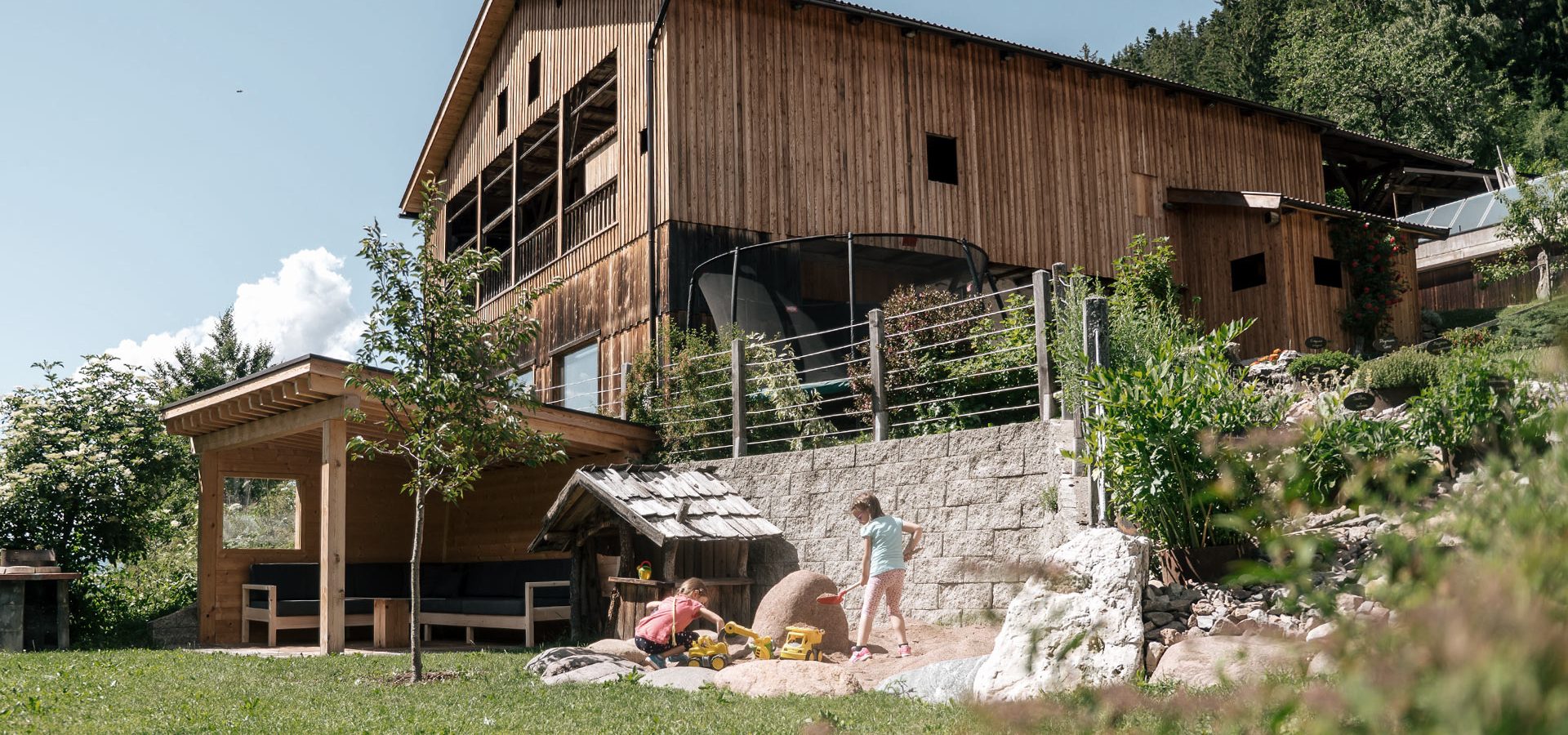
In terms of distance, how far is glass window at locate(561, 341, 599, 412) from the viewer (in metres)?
17.3

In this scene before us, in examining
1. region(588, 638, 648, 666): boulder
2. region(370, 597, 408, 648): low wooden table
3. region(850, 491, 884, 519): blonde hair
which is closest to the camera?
region(850, 491, 884, 519): blonde hair

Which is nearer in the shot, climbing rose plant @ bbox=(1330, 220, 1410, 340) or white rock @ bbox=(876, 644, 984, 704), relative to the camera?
white rock @ bbox=(876, 644, 984, 704)

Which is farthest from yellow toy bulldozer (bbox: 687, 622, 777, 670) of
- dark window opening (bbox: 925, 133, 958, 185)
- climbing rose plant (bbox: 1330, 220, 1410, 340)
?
climbing rose plant (bbox: 1330, 220, 1410, 340)

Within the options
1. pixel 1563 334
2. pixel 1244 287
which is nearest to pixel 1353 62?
pixel 1244 287

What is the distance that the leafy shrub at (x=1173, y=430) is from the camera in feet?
24.5

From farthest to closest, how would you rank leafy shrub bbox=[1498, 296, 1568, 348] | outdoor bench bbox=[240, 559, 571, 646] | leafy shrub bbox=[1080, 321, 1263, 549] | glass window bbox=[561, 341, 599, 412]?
glass window bbox=[561, 341, 599, 412] < leafy shrub bbox=[1498, 296, 1568, 348] < outdoor bench bbox=[240, 559, 571, 646] < leafy shrub bbox=[1080, 321, 1263, 549]

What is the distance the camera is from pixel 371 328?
29.9 ft

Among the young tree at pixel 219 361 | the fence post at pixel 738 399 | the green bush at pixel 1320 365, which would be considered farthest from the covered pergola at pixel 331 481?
the young tree at pixel 219 361

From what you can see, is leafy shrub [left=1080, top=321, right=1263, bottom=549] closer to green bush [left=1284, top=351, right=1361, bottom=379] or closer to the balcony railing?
green bush [left=1284, top=351, right=1361, bottom=379]

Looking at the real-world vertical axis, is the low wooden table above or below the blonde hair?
below

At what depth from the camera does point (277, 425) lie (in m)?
12.8

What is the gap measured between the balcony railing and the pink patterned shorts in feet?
30.4

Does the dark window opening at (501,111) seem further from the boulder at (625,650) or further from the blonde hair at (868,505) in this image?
Answer: the blonde hair at (868,505)

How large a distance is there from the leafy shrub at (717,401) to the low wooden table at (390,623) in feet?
10.1
